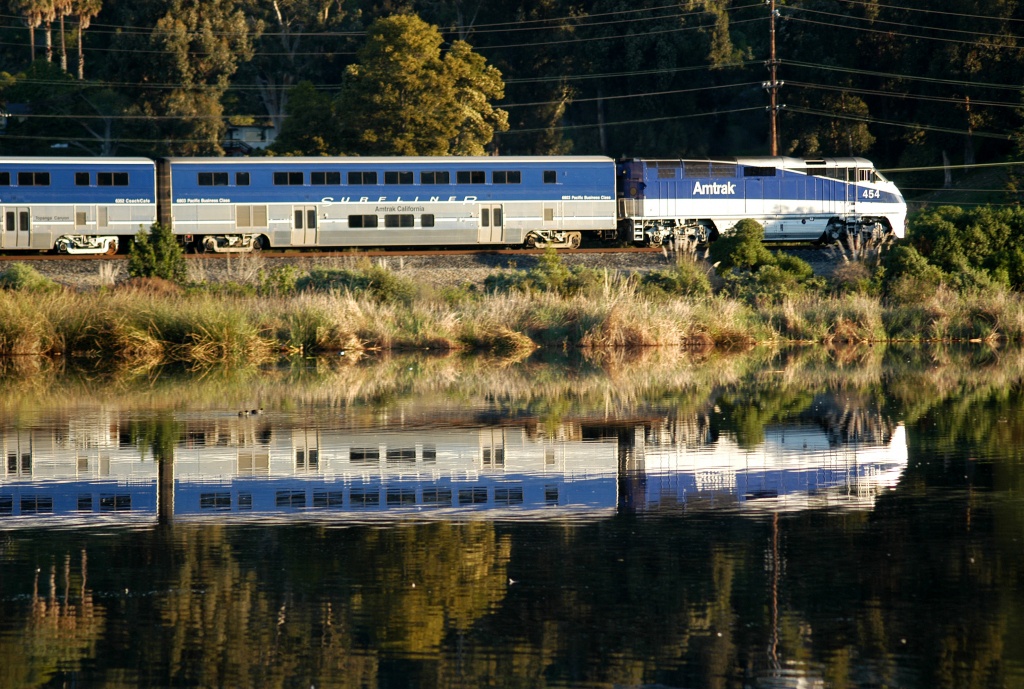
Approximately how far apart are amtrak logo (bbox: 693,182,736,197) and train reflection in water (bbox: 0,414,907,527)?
93.8 feet

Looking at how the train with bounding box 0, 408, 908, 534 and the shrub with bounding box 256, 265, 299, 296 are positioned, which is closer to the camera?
the train with bounding box 0, 408, 908, 534

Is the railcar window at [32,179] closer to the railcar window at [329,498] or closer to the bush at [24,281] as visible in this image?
the bush at [24,281]

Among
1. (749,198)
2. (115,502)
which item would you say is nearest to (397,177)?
(749,198)

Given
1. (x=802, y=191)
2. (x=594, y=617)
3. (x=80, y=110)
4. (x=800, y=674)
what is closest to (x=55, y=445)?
(x=594, y=617)

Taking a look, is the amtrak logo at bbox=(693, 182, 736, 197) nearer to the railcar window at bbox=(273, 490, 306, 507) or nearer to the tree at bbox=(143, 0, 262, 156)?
the tree at bbox=(143, 0, 262, 156)

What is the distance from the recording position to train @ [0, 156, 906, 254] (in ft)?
147

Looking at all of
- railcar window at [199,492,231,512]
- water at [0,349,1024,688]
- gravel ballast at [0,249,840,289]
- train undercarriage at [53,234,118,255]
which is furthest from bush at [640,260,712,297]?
railcar window at [199,492,231,512]

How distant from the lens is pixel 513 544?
11.8 meters

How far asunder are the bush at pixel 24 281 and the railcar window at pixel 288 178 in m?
9.59

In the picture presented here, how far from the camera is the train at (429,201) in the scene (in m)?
44.8

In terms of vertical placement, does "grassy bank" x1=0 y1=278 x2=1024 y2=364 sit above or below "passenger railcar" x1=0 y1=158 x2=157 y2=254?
below

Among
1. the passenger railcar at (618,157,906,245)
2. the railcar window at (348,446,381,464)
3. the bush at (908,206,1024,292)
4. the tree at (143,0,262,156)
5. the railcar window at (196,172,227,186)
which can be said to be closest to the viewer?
the railcar window at (348,446,381,464)

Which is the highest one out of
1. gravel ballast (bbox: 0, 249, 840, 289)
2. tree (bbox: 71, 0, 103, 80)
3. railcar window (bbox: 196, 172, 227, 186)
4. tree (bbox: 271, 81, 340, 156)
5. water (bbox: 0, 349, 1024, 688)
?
tree (bbox: 71, 0, 103, 80)

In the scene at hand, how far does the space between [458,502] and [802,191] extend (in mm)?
35867
